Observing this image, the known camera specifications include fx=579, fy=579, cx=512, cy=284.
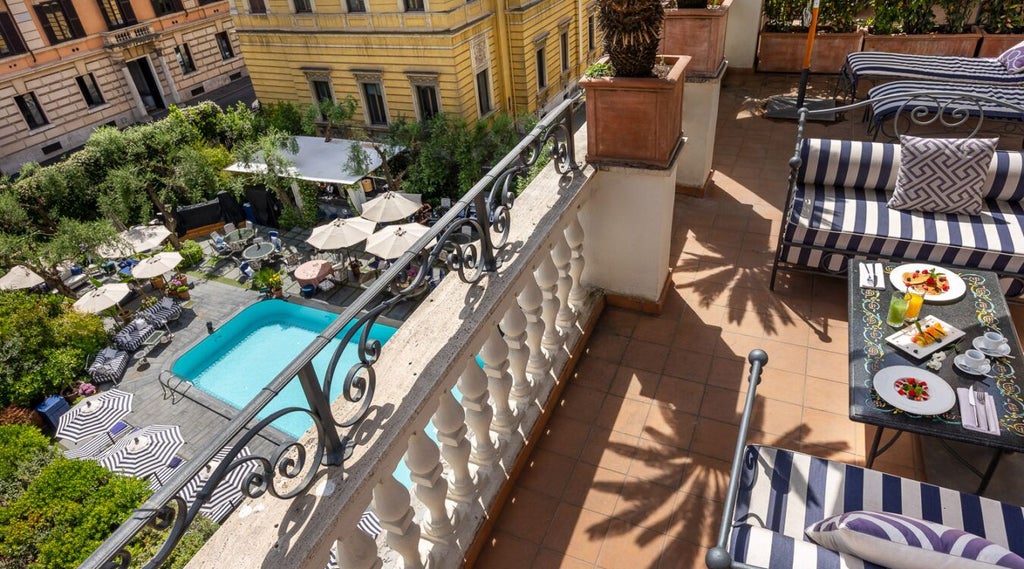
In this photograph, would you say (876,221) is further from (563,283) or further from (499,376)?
(499,376)

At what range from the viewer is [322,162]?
55.8 feet

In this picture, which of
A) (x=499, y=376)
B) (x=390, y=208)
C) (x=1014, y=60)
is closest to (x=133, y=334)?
(x=390, y=208)

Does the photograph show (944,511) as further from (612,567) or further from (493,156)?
(493,156)

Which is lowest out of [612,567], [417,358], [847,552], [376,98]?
[376,98]

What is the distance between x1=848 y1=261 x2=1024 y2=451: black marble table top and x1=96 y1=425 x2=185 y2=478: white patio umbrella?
10.1 meters

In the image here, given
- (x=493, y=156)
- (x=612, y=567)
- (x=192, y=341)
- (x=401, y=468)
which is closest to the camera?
(x=612, y=567)

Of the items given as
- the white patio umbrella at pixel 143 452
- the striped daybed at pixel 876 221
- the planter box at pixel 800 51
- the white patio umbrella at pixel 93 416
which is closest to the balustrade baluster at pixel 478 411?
the striped daybed at pixel 876 221

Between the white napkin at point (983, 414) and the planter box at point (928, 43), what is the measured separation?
9751 mm

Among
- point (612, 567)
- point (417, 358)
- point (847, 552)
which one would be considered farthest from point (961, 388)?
point (417, 358)

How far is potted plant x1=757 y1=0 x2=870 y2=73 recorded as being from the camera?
10406mm

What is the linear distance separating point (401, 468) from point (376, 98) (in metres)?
13.5

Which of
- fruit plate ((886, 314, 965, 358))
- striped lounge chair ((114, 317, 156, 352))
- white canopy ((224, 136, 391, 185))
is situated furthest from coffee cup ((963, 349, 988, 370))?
striped lounge chair ((114, 317, 156, 352))

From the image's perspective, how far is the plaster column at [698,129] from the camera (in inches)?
241

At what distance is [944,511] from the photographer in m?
2.62
